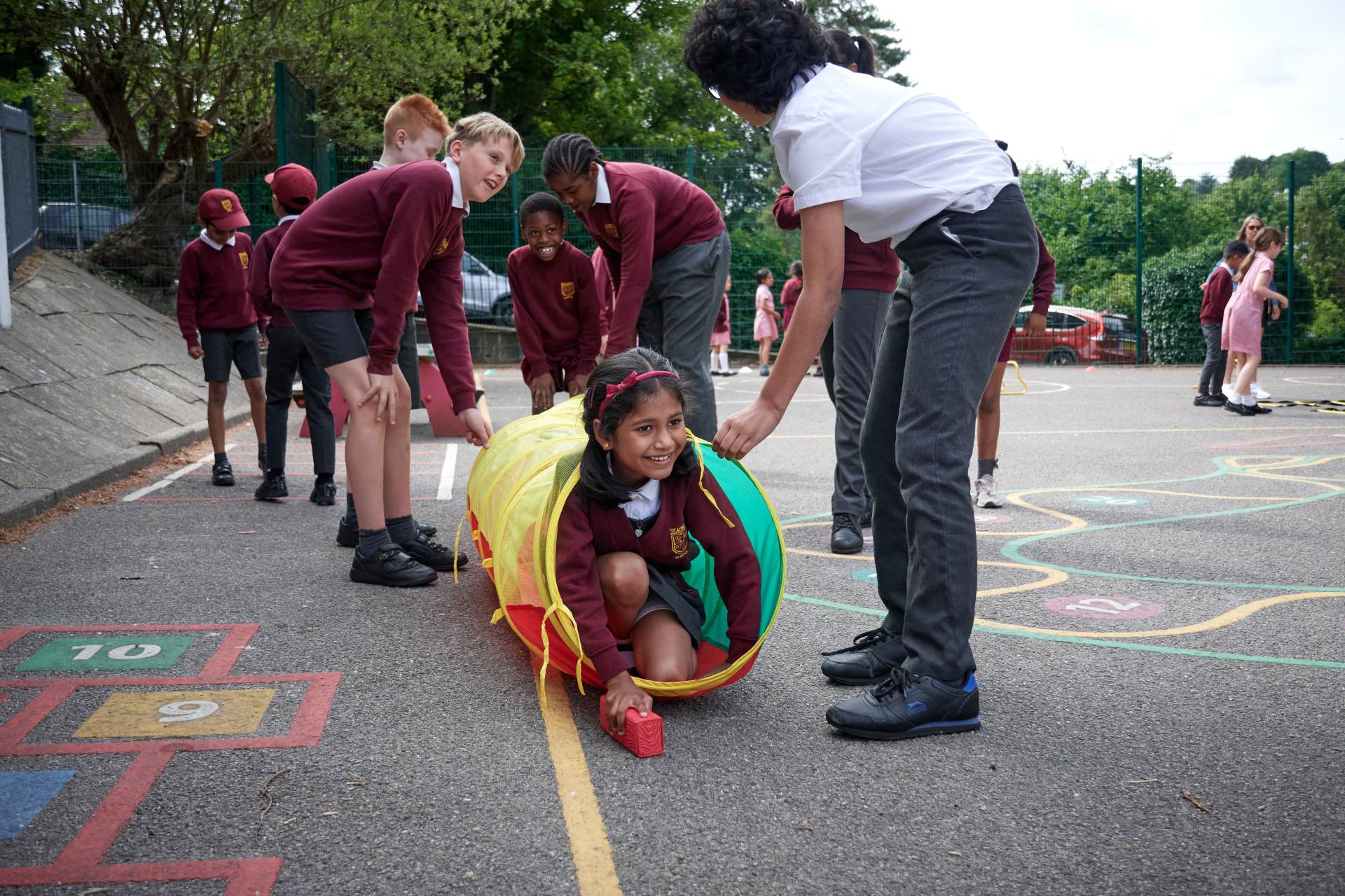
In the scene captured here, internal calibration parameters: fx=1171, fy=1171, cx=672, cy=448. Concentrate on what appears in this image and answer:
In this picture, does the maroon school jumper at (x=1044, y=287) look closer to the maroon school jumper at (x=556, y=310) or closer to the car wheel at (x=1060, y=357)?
the maroon school jumper at (x=556, y=310)

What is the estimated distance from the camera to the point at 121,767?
2.83m

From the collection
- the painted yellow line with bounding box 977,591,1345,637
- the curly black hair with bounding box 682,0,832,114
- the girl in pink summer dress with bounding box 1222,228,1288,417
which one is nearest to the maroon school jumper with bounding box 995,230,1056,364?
the painted yellow line with bounding box 977,591,1345,637

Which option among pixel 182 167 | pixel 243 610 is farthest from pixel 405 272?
pixel 182 167

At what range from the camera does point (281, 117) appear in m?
13.3

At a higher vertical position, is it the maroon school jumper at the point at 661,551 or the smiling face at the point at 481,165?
the smiling face at the point at 481,165

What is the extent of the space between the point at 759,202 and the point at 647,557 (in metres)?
16.0

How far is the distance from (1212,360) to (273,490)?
1007cm

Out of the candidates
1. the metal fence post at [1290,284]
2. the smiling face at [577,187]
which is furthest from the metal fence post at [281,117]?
the metal fence post at [1290,284]

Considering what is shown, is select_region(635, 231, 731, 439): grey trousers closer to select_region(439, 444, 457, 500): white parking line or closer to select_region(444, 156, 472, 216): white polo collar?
select_region(444, 156, 472, 216): white polo collar

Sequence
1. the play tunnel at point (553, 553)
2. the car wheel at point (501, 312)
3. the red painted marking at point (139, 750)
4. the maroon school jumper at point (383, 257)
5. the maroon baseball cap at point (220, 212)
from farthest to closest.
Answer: the car wheel at point (501, 312) → the maroon baseball cap at point (220, 212) → the maroon school jumper at point (383, 257) → the play tunnel at point (553, 553) → the red painted marking at point (139, 750)

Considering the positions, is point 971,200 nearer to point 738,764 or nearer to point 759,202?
point 738,764

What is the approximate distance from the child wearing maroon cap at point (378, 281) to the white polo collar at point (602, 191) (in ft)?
2.11

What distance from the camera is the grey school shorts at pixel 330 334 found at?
471cm

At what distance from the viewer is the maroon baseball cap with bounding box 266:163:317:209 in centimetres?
664
